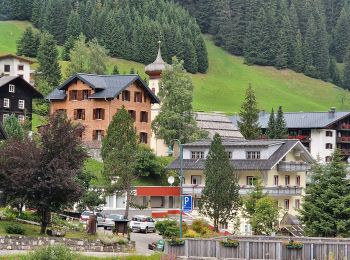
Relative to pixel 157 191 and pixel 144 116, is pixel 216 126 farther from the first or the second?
pixel 157 191

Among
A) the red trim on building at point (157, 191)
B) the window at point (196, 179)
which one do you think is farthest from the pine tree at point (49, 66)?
the window at point (196, 179)

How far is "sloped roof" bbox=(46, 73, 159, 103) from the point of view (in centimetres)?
10925

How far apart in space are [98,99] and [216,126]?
78.4 ft

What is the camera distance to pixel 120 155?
256ft

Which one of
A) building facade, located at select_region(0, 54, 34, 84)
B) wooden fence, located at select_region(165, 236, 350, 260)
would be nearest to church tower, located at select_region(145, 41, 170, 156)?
building facade, located at select_region(0, 54, 34, 84)

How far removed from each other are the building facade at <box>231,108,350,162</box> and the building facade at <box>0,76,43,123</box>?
3913cm

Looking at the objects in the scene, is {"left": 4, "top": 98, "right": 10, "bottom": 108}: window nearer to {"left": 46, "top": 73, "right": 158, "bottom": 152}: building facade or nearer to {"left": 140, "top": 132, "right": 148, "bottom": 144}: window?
{"left": 46, "top": 73, "right": 158, "bottom": 152}: building facade

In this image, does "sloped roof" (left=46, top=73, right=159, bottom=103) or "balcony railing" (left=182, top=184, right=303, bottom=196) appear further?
"sloped roof" (left=46, top=73, right=159, bottom=103)

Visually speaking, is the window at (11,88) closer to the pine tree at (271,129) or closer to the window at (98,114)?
the window at (98,114)

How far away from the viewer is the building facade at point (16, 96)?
374 ft

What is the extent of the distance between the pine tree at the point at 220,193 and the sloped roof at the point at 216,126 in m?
48.2

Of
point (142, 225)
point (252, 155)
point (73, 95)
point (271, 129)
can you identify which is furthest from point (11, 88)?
point (142, 225)

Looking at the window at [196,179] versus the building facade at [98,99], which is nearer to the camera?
the window at [196,179]

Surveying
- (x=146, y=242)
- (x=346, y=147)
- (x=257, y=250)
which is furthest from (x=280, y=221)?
(x=346, y=147)
